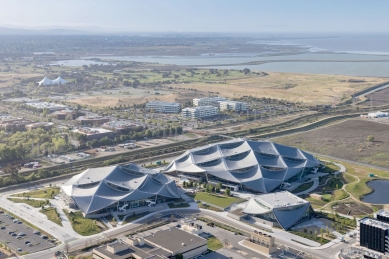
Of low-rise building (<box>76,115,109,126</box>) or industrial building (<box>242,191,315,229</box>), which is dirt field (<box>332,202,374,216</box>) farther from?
low-rise building (<box>76,115,109,126</box>)

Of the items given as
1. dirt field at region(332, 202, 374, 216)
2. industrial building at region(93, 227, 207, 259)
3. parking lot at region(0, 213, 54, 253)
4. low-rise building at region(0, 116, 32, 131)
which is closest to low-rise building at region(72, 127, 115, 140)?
low-rise building at region(0, 116, 32, 131)

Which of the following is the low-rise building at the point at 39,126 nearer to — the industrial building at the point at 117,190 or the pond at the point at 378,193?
the industrial building at the point at 117,190

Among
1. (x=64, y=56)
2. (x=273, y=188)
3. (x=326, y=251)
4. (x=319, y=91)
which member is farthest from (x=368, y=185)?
(x=64, y=56)

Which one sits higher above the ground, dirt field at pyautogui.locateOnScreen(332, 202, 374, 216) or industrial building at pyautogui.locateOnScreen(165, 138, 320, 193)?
Answer: industrial building at pyautogui.locateOnScreen(165, 138, 320, 193)

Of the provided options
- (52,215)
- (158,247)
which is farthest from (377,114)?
(158,247)

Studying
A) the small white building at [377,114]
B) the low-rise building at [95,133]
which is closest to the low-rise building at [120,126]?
the low-rise building at [95,133]

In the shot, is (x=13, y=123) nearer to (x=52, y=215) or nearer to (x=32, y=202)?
(x=32, y=202)
